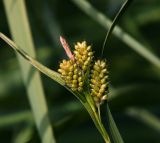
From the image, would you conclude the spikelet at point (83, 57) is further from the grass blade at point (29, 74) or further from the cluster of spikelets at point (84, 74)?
the grass blade at point (29, 74)

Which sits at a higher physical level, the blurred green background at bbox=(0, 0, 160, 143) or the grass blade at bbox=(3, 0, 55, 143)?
the blurred green background at bbox=(0, 0, 160, 143)

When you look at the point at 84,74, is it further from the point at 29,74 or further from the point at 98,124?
the point at 29,74

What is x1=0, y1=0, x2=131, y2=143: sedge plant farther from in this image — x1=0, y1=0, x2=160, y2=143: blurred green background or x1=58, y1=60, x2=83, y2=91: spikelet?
x1=0, y1=0, x2=160, y2=143: blurred green background

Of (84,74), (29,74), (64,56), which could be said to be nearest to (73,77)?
(84,74)

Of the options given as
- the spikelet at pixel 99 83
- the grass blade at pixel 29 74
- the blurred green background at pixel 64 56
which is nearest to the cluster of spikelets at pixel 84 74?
the spikelet at pixel 99 83

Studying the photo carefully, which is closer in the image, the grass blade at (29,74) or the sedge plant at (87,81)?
the sedge plant at (87,81)

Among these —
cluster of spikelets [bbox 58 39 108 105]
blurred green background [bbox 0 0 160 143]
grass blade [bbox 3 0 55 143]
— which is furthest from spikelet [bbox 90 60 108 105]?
blurred green background [bbox 0 0 160 143]

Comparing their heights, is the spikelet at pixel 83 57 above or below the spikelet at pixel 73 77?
above
